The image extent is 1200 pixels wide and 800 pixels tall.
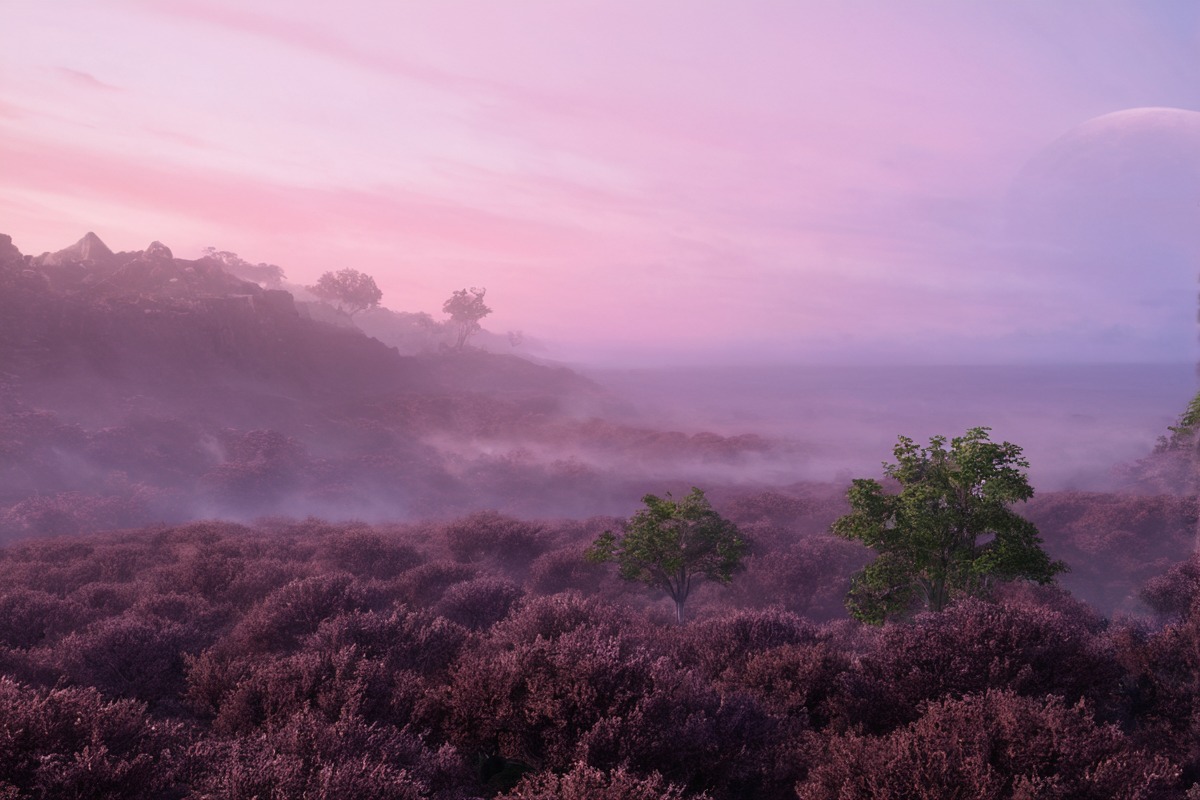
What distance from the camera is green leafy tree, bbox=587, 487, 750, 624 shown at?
2405 centimetres

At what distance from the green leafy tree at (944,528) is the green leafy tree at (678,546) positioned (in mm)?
5573

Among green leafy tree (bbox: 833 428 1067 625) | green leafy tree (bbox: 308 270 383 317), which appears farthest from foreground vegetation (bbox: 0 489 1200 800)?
green leafy tree (bbox: 308 270 383 317)

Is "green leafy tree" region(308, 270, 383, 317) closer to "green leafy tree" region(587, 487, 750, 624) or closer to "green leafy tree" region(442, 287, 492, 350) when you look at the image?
"green leafy tree" region(442, 287, 492, 350)

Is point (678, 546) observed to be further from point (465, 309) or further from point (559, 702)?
point (465, 309)

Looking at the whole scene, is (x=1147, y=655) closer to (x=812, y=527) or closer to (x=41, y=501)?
(x=812, y=527)

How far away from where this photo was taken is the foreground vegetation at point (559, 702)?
7.23m

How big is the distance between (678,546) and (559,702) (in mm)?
15827

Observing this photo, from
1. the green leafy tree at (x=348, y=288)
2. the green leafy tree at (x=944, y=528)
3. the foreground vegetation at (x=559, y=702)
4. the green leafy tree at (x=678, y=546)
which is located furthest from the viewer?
the green leafy tree at (x=348, y=288)

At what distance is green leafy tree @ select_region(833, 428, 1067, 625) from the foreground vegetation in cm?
366

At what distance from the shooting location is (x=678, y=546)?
80.3ft

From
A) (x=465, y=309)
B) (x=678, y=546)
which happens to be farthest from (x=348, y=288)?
(x=678, y=546)

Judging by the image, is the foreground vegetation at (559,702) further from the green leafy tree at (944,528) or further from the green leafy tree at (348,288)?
the green leafy tree at (348,288)

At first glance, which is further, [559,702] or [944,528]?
[944,528]

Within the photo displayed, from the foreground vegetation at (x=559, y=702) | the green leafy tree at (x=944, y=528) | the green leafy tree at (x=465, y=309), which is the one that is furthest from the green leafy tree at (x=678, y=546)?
the green leafy tree at (x=465, y=309)
